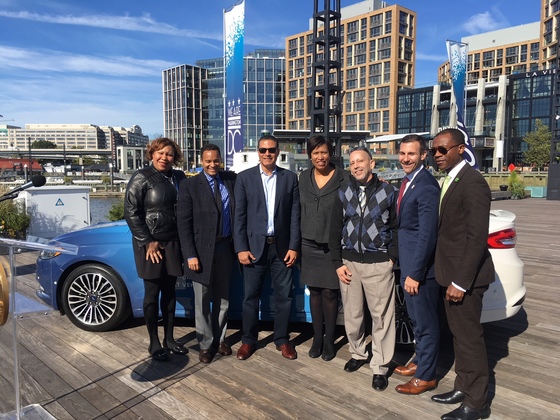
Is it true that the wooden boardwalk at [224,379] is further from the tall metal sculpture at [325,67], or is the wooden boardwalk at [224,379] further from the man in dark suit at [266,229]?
the tall metal sculpture at [325,67]

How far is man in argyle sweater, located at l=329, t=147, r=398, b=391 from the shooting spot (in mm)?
3098

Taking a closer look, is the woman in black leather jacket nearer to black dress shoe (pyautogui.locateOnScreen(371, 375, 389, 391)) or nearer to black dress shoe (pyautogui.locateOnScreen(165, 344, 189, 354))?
black dress shoe (pyautogui.locateOnScreen(165, 344, 189, 354))

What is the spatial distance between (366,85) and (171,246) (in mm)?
92269

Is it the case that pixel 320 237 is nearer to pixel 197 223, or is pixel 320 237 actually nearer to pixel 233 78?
pixel 197 223

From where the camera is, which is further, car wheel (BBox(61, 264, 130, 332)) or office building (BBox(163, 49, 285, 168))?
office building (BBox(163, 49, 285, 168))

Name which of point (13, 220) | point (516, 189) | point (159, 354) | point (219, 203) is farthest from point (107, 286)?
point (516, 189)

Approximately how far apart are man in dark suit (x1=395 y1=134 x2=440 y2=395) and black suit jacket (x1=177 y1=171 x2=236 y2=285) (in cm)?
144

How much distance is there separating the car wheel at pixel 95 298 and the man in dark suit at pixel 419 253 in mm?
2484

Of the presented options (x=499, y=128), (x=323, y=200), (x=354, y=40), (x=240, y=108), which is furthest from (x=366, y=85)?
(x=323, y=200)

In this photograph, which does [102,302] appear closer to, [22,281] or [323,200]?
[22,281]

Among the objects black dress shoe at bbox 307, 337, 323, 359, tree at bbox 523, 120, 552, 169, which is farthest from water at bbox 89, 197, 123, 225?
tree at bbox 523, 120, 552, 169

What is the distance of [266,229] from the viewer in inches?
136

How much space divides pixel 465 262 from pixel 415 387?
41.0 inches

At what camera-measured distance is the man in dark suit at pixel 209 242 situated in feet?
11.2
